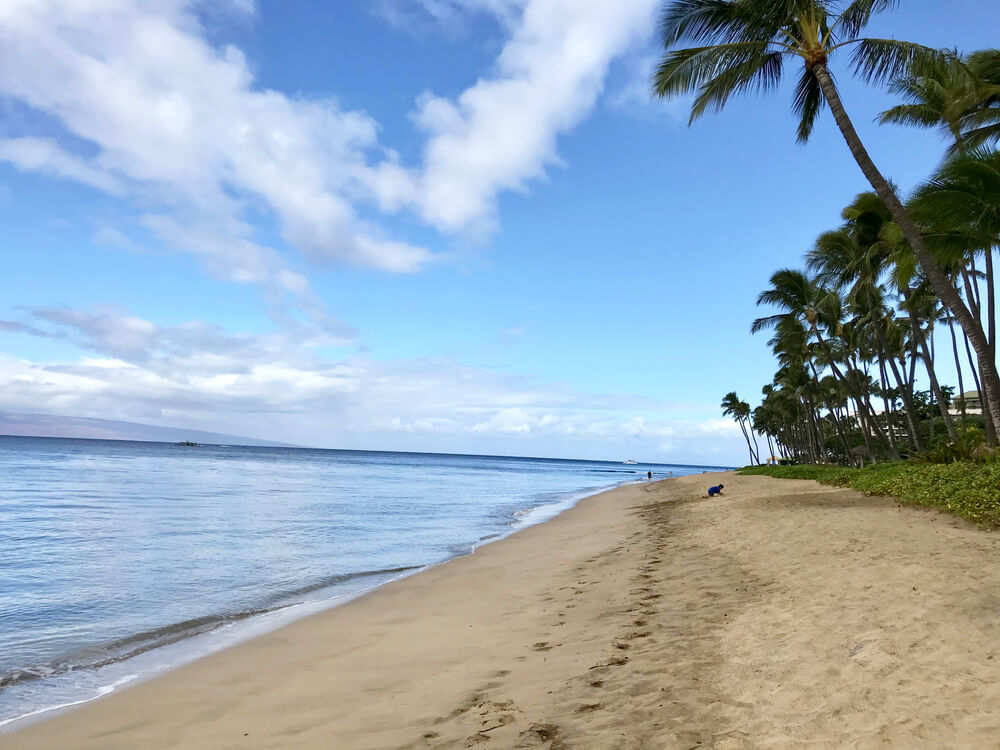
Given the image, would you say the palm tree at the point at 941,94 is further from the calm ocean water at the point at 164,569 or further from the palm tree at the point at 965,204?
the calm ocean water at the point at 164,569

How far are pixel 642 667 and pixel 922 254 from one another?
31.9 feet

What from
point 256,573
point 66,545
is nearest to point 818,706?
point 256,573

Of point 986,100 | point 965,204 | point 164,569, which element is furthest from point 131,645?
point 986,100

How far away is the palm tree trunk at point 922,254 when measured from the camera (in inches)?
400

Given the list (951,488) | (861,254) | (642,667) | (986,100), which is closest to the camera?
(642,667)

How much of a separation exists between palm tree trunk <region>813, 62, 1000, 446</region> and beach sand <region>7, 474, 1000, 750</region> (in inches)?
141

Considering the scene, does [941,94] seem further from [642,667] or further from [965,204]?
[642,667]

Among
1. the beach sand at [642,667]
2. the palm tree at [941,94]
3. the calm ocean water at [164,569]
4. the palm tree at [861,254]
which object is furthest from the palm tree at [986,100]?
the calm ocean water at [164,569]

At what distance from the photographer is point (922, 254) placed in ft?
33.5

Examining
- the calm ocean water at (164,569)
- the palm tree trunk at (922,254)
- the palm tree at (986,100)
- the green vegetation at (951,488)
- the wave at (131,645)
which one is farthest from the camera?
the palm tree at (986,100)

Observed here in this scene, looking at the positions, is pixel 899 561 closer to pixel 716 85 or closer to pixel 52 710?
pixel 52 710

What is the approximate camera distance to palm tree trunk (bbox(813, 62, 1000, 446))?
10.2m

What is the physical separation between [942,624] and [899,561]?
2340 mm

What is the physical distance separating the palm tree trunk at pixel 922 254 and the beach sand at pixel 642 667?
11.8 ft
